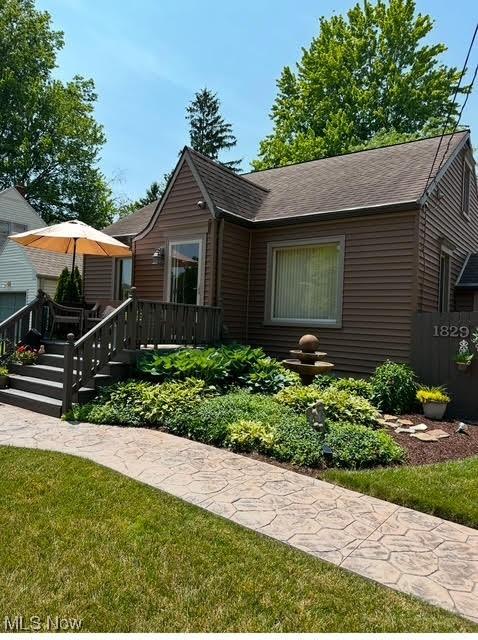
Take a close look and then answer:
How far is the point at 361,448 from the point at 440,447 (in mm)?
1468

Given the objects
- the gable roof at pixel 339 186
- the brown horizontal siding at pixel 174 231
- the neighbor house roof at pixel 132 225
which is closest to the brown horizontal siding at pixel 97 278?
the neighbor house roof at pixel 132 225

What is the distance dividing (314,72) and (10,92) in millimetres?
20677

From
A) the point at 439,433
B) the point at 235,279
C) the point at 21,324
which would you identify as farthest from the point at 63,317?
the point at 439,433

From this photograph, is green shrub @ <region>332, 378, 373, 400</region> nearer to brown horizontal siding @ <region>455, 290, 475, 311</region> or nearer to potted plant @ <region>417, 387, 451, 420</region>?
potted plant @ <region>417, 387, 451, 420</region>

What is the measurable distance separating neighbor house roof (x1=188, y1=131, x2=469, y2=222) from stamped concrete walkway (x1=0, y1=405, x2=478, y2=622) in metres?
5.92

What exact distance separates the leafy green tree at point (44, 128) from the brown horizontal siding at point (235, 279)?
2586 cm

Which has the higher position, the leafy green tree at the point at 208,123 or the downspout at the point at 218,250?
the leafy green tree at the point at 208,123

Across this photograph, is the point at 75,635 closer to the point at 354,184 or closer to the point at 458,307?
the point at 354,184

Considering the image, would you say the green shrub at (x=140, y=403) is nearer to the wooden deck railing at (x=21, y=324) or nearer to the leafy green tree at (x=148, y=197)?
the wooden deck railing at (x=21, y=324)

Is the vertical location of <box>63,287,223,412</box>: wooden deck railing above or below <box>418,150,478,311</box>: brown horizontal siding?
below

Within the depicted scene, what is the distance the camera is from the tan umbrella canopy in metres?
8.84

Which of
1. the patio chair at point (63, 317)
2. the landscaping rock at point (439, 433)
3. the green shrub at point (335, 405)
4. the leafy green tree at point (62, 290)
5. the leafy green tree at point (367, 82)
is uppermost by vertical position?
the leafy green tree at point (367, 82)

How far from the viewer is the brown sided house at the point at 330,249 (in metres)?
8.59

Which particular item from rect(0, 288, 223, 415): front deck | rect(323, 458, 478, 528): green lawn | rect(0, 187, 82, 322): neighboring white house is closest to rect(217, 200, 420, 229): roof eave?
rect(0, 288, 223, 415): front deck
